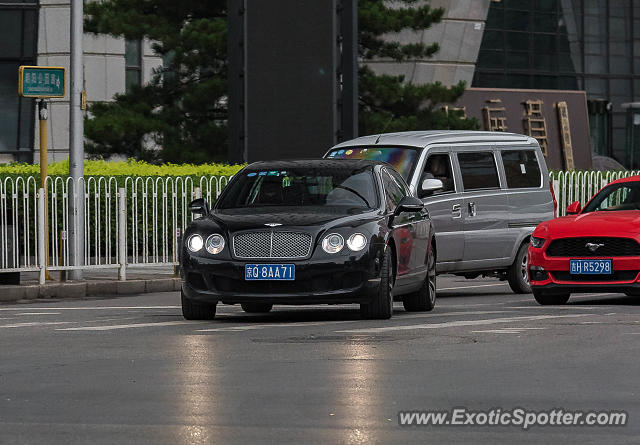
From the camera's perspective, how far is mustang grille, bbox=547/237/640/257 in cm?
1716

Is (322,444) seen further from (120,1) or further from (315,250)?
(120,1)

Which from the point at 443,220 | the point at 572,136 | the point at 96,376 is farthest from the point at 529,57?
the point at 96,376

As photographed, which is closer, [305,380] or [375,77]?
[305,380]

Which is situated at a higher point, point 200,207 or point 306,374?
point 200,207

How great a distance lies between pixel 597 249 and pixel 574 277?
1.25 feet

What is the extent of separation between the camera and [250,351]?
12.3m

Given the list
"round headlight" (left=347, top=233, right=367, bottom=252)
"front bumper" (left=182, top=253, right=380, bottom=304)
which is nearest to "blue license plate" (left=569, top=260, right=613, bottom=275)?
"front bumper" (left=182, top=253, right=380, bottom=304)

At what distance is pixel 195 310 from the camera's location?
1548 centimetres

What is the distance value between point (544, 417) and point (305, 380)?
2.11 meters

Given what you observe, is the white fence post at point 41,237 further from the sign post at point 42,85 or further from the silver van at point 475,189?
the silver van at point 475,189

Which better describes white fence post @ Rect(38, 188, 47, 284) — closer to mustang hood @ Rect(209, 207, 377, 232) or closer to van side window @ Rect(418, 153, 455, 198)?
van side window @ Rect(418, 153, 455, 198)

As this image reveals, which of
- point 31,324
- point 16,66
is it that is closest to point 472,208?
point 31,324

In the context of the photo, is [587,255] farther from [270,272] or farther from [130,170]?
[130,170]

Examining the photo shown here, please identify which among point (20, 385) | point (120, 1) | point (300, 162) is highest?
point (120, 1)
